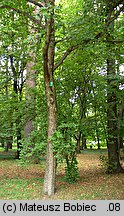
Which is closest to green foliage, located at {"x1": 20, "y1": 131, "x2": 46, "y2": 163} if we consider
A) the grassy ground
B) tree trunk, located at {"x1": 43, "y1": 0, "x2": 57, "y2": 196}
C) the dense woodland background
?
the dense woodland background

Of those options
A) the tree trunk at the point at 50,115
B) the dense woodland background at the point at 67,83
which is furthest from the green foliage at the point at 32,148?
the tree trunk at the point at 50,115

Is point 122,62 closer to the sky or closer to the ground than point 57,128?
closer to the sky

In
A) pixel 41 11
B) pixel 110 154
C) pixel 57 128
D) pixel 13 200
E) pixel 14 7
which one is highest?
pixel 14 7

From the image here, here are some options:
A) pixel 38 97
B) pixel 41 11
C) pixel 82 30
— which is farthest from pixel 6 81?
pixel 41 11

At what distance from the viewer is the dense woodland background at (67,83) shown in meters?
6.07

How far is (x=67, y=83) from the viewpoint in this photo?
767cm

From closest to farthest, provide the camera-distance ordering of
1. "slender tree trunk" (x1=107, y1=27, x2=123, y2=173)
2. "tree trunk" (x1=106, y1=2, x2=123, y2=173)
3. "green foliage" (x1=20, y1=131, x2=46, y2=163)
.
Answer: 1. "green foliage" (x1=20, y1=131, x2=46, y2=163)
2. "tree trunk" (x1=106, y1=2, x2=123, y2=173)
3. "slender tree trunk" (x1=107, y1=27, x2=123, y2=173)

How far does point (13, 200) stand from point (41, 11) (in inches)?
157

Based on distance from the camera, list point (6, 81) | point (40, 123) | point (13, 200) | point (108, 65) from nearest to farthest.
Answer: point (13, 200) → point (40, 123) → point (108, 65) → point (6, 81)

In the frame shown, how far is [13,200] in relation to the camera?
18.3 feet

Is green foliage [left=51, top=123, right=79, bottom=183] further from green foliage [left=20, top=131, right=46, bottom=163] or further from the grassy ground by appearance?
green foliage [left=20, top=131, right=46, bottom=163]

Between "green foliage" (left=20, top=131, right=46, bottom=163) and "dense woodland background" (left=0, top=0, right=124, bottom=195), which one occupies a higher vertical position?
"dense woodland background" (left=0, top=0, right=124, bottom=195)

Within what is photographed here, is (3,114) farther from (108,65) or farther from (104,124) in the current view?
(108,65)

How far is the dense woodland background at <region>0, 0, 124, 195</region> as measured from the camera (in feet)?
19.9
